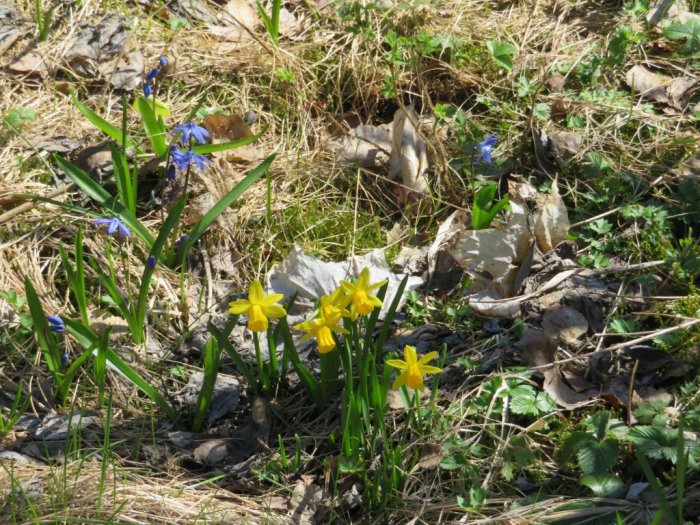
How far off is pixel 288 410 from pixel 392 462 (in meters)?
0.44

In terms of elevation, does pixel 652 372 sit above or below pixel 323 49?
below

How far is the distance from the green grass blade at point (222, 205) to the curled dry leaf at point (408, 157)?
2.19 feet

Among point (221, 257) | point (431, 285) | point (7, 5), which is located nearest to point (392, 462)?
point (431, 285)

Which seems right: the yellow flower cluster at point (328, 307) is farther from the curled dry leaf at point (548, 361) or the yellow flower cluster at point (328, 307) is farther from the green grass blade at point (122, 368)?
the curled dry leaf at point (548, 361)

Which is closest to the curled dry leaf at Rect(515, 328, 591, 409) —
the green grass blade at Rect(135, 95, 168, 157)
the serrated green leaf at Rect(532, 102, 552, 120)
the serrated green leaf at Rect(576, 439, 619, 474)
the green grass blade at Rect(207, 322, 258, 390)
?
the serrated green leaf at Rect(576, 439, 619, 474)

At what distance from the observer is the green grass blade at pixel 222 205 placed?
256 centimetres

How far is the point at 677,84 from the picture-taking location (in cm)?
329

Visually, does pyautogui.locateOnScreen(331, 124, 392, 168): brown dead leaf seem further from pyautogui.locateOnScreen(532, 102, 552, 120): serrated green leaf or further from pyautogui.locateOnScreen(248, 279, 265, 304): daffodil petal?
pyautogui.locateOnScreen(248, 279, 265, 304): daffodil petal

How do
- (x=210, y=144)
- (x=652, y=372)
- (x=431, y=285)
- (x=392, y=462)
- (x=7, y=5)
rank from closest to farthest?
(x=392, y=462), (x=652, y=372), (x=431, y=285), (x=210, y=144), (x=7, y=5)

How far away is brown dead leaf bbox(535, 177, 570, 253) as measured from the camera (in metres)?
2.79

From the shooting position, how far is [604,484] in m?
1.98

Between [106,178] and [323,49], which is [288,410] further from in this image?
[323,49]

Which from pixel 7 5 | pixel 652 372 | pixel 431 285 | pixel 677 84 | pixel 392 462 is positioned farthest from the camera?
pixel 7 5

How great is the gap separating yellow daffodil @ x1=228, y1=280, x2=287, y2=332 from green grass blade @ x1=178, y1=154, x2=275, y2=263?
2.20 ft
